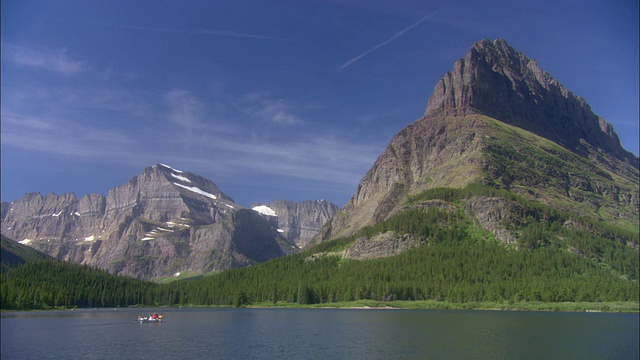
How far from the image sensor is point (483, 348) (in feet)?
280

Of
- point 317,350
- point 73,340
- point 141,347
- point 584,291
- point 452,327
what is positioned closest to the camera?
point 317,350

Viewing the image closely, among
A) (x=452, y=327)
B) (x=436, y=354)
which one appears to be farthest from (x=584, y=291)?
(x=436, y=354)

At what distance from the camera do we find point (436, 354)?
7981 centimetres

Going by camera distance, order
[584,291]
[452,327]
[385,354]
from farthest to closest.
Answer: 1. [584,291]
2. [452,327]
3. [385,354]

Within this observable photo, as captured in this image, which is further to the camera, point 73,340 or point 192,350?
point 73,340

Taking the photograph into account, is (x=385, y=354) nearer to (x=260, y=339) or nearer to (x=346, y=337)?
(x=346, y=337)

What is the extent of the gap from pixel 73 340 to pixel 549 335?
324 ft

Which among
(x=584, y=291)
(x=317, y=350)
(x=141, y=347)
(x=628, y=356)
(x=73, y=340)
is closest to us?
(x=628, y=356)

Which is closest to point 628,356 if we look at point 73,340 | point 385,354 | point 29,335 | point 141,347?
point 385,354

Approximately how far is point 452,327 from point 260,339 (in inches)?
1839

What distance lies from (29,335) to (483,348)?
306 ft

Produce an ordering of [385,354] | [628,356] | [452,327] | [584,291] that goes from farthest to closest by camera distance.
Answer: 1. [584,291]
2. [452,327]
3. [385,354]
4. [628,356]

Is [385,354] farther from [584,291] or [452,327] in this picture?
[584,291]

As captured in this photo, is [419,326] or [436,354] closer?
[436,354]
